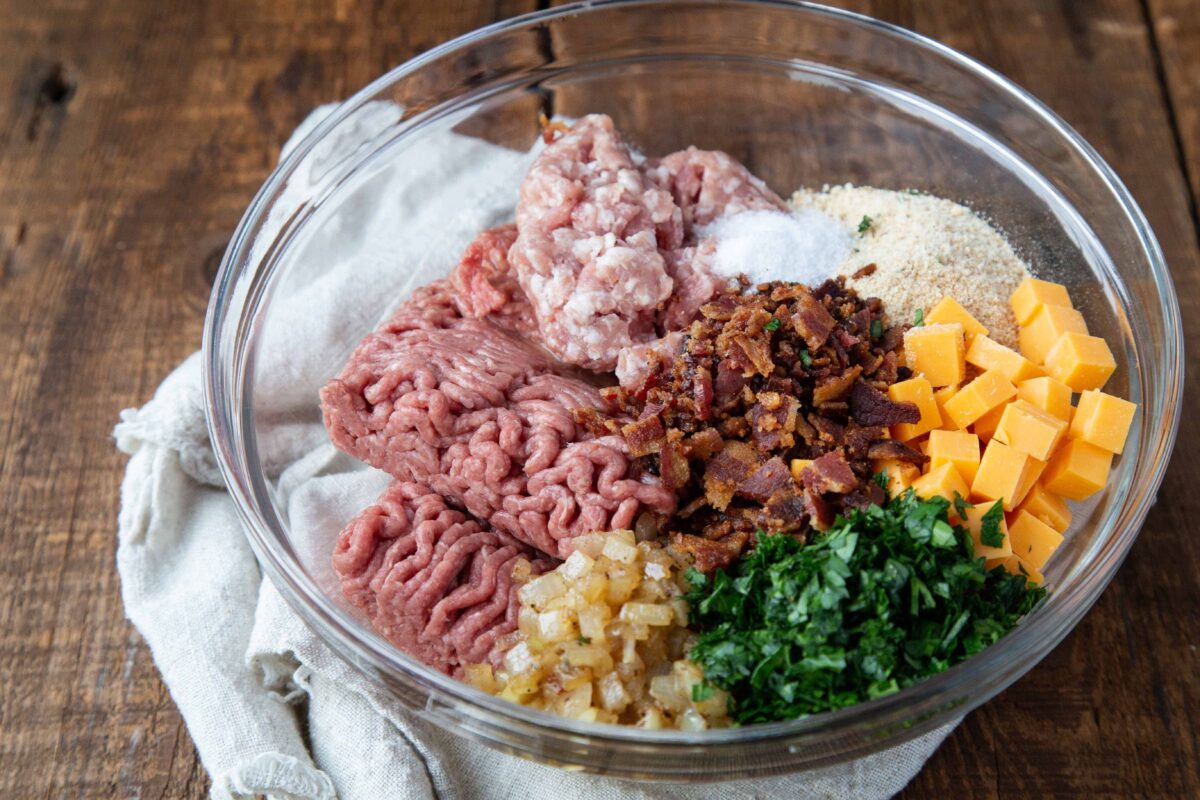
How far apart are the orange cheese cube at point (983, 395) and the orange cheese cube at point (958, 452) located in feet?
0.24

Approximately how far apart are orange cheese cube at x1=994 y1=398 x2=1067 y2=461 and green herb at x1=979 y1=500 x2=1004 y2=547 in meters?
0.20

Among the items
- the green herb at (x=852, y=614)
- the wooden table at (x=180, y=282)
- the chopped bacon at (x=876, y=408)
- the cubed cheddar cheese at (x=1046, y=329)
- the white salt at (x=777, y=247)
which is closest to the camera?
the green herb at (x=852, y=614)

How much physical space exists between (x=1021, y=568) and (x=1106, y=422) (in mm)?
470

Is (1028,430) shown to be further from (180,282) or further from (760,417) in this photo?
(180,282)

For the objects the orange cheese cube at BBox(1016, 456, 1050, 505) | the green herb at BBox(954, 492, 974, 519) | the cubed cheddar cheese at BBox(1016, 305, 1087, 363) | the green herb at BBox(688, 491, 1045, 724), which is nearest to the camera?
the green herb at BBox(688, 491, 1045, 724)

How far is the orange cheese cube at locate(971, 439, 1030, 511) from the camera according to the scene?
2.79 meters

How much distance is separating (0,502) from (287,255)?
4.01 ft

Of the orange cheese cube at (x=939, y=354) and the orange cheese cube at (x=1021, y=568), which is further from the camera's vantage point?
the orange cheese cube at (x=939, y=354)

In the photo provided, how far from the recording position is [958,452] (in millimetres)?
2863

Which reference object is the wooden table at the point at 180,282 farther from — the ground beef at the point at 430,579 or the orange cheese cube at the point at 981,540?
the ground beef at the point at 430,579

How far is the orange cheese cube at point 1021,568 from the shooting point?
279 centimetres

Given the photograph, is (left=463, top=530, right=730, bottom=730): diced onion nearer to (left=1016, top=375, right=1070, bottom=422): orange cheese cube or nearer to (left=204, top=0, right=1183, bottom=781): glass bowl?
(left=204, top=0, right=1183, bottom=781): glass bowl

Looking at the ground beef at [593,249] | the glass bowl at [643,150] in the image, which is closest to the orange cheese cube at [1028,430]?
the glass bowl at [643,150]

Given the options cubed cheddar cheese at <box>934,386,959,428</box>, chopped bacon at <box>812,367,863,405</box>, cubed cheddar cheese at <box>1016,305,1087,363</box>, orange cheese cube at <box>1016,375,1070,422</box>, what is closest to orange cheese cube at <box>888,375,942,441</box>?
cubed cheddar cheese at <box>934,386,959,428</box>
